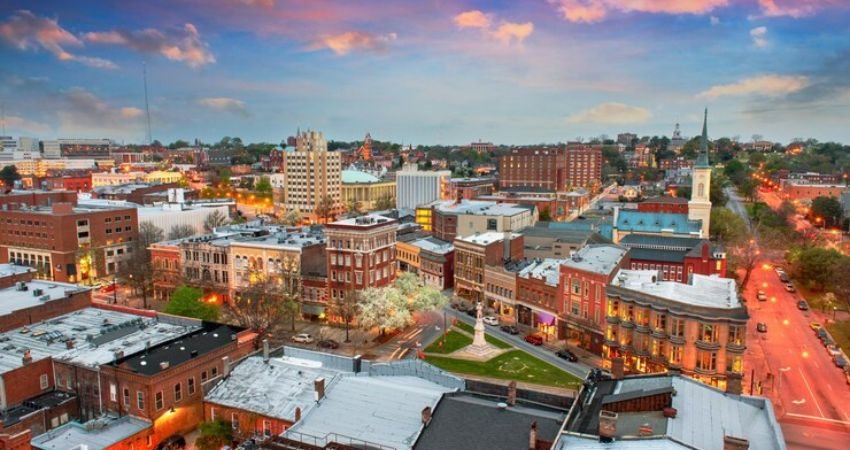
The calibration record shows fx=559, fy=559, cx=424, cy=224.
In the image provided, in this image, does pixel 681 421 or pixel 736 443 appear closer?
pixel 736 443

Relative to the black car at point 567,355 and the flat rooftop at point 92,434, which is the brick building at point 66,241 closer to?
the flat rooftop at point 92,434

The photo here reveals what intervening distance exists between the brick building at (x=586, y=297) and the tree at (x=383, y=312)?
62.6ft

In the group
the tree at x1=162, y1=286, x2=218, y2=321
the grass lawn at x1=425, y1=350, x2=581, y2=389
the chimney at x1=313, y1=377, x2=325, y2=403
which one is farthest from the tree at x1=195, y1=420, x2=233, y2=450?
the tree at x1=162, y1=286, x2=218, y2=321

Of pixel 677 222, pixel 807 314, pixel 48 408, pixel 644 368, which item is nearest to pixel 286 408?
pixel 48 408

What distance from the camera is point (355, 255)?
7269 cm

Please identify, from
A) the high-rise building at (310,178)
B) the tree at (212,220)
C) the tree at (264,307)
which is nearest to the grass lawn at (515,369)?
the tree at (264,307)

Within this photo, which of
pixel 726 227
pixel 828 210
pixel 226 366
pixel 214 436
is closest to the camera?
pixel 214 436

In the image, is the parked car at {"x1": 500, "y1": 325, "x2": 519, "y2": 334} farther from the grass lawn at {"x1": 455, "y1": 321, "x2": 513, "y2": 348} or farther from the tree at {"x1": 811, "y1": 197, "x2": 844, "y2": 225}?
the tree at {"x1": 811, "y1": 197, "x2": 844, "y2": 225}

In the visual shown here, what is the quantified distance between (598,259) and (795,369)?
22977 mm

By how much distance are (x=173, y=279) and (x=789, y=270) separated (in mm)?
105084

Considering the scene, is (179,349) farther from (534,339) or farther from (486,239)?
(486,239)

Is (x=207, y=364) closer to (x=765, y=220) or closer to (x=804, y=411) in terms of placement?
(x=804, y=411)

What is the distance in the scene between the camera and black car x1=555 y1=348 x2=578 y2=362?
199ft

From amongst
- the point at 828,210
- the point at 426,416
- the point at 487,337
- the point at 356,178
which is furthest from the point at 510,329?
the point at 356,178
